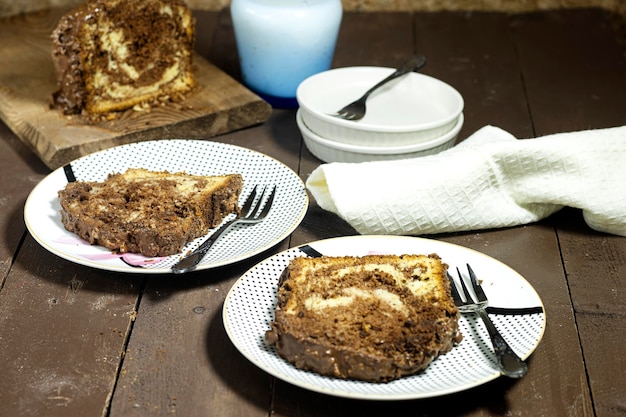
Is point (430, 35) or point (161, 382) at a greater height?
point (161, 382)

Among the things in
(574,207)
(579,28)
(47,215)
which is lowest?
(579,28)

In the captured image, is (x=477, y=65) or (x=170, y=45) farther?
(x=477, y=65)

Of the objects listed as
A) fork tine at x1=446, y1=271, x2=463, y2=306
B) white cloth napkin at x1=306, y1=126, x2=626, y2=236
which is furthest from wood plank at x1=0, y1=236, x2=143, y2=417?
fork tine at x1=446, y1=271, x2=463, y2=306

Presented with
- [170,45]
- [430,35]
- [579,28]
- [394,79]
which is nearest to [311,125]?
[394,79]

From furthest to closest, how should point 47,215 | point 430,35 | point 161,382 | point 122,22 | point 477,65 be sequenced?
1. point 430,35
2. point 477,65
3. point 122,22
4. point 47,215
5. point 161,382

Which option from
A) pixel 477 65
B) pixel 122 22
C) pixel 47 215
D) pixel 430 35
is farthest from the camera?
pixel 430 35

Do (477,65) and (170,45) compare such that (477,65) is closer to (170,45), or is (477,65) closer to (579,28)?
(579,28)

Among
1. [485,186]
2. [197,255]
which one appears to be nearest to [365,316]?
[197,255]

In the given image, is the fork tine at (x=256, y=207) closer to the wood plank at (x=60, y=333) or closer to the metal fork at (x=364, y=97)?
the wood plank at (x=60, y=333)
